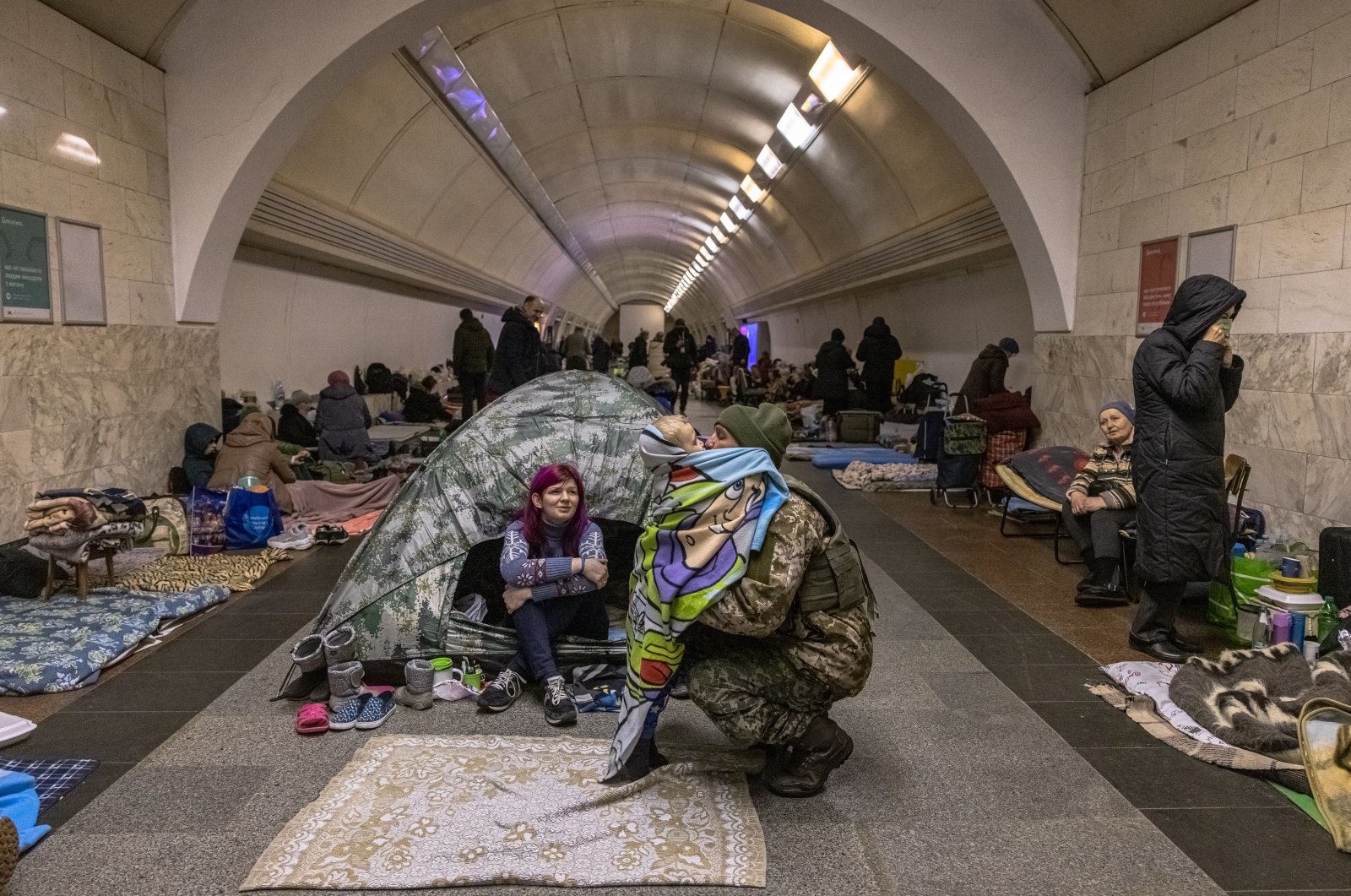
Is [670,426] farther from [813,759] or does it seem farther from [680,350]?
[680,350]

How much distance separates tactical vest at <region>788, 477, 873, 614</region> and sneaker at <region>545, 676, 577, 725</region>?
4.34 ft

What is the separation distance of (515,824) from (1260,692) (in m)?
3.08

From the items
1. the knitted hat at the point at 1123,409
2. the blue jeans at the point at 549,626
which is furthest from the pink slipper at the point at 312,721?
the knitted hat at the point at 1123,409

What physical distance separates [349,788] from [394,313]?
12632 millimetres

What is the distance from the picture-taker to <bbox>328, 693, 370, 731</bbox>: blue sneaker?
3.62 metres

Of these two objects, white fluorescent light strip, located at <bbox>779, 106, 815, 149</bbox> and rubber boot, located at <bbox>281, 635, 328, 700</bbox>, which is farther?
white fluorescent light strip, located at <bbox>779, 106, 815, 149</bbox>

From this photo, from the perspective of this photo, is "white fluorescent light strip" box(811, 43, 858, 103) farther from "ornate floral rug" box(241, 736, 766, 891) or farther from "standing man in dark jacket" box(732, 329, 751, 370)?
"standing man in dark jacket" box(732, 329, 751, 370)

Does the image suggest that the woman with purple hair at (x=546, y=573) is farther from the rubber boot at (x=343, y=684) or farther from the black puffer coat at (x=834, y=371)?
the black puffer coat at (x=834, y=371)

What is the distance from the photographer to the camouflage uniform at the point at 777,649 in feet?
8.96

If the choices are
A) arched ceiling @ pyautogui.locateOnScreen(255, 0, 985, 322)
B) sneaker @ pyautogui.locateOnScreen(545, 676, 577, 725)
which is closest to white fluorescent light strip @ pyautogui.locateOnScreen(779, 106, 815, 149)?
arched ceiling @ pyautogui.locateOnScreen(255, 0, 985, 322)

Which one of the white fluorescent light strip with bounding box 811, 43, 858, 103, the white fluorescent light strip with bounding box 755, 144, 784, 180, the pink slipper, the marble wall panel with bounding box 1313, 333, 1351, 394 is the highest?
the white fluorescent light strip with bounding box 755, 144, 784, 180

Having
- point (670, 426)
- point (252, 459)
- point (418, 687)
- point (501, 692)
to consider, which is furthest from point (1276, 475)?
point (252, 459)

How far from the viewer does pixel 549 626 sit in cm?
401

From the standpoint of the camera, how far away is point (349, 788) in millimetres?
3084
